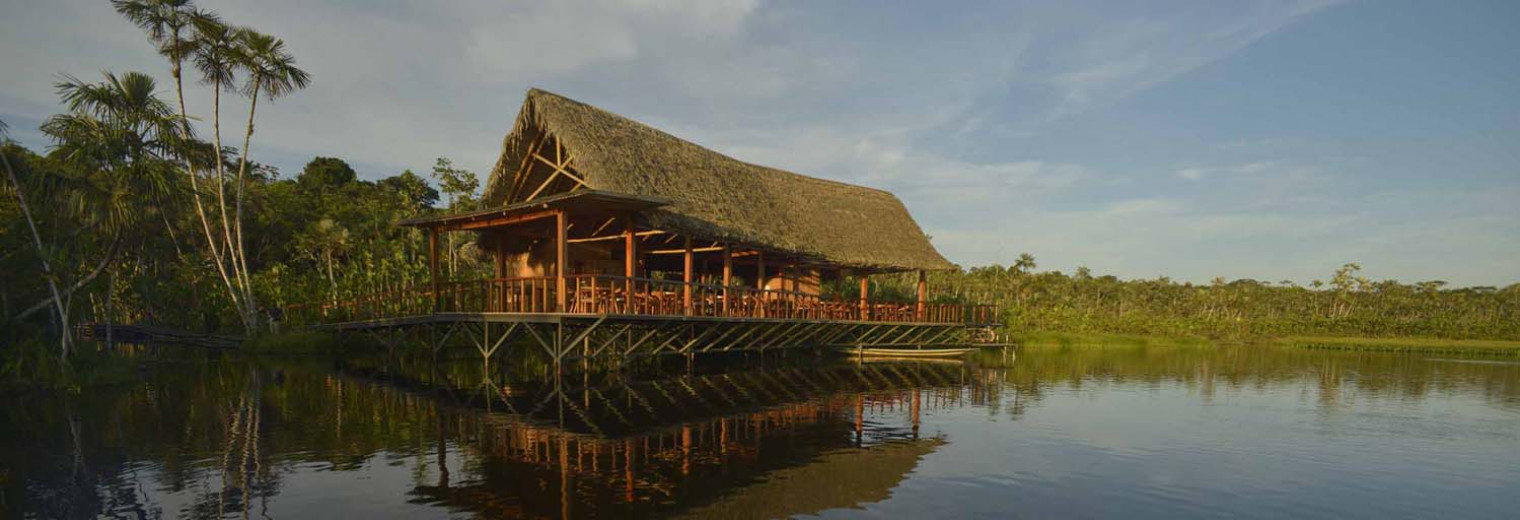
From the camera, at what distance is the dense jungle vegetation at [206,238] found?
13.8 metres

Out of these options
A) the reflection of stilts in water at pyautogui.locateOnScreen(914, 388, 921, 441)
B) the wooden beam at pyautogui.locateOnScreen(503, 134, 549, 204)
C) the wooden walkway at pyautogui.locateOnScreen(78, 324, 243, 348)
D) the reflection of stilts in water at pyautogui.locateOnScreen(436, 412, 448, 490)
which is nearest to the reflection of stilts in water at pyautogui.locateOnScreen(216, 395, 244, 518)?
the reflection of stilts in water at pyautogui.locateOnScreen(436, 412, 448, 490)

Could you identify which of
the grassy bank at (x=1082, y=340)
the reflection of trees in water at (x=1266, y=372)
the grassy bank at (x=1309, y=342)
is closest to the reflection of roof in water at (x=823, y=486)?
the reflection of trees in water at (x=1266, y=372)

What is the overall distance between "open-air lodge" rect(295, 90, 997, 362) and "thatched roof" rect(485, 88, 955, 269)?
53 mm

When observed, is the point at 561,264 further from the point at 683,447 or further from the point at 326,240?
the point at 326,240

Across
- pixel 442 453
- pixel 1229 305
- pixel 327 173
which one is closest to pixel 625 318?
pixel 442 453

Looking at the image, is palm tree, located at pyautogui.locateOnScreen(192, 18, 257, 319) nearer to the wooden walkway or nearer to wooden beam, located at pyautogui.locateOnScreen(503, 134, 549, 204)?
the wooden walkway

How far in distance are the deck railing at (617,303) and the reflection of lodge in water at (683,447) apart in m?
1.87

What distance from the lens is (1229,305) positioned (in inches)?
2477

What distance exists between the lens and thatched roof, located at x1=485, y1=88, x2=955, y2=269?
1680 centimetres

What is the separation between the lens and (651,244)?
20.4 metres

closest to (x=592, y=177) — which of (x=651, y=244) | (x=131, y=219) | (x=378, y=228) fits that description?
(x=651, y=244)

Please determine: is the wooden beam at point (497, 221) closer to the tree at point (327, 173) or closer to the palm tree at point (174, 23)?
the palm tree at point (174, 23)

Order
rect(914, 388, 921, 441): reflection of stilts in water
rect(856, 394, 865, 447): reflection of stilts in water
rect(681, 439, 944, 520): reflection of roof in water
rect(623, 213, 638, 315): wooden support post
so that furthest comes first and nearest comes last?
rect(623, 213, 638, 315): wooden support post → rect(914, 388, 921, 441): reflection of stilts in water → rect(856, 394, 865, 447): reflection of stilts in water → rect(681, 439, 944, 520): reflection of roof in water

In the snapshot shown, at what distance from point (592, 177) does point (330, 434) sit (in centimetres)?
780
